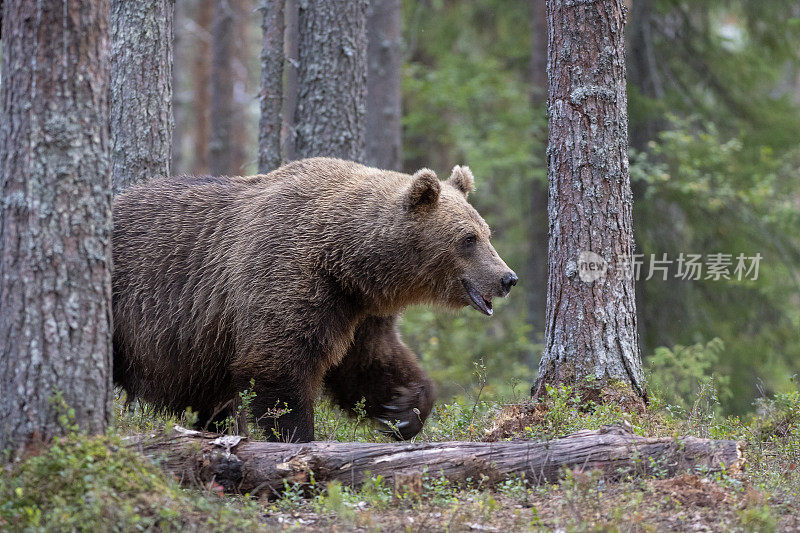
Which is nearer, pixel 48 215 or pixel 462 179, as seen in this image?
pixel 48 215

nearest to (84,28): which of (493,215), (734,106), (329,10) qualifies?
(329,10)

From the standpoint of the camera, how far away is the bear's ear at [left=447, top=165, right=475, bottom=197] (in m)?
7.84

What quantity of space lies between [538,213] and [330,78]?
7.28m

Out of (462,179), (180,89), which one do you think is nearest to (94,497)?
(462,179)

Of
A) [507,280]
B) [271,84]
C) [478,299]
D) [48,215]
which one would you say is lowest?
[478,299]

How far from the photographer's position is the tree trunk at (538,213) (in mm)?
16312

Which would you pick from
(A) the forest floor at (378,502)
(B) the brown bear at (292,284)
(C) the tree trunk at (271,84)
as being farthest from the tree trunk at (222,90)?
(A) the forest floor at (378,502)

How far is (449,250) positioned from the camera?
7109 millimetres

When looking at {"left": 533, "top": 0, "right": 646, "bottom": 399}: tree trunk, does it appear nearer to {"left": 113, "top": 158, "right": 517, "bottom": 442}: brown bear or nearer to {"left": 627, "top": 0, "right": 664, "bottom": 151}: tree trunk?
{"left": 113, "top": 158, "right": 517, "bottom": 442}: brown bear

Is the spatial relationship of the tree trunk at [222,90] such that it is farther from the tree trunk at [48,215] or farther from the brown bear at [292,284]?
the tree trunk at [48,215]

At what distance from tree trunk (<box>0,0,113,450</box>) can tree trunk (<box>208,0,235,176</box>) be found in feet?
45.6

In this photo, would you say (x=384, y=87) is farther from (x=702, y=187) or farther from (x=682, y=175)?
(x=702, y=187)

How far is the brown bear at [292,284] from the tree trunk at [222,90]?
36.5ft

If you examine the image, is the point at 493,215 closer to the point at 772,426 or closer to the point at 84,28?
the point at 772,426
